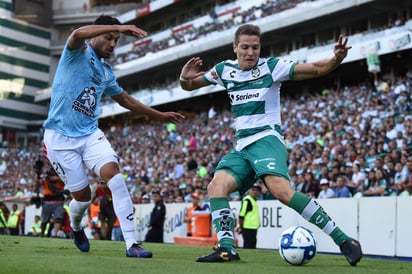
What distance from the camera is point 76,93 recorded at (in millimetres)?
7512

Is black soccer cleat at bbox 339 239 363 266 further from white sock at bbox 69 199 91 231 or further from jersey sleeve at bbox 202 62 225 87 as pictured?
white sock at bbox 69 199 91 231

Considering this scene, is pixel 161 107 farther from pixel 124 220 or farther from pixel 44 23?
pixel 124 220

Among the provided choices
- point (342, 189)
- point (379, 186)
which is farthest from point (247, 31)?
point (342, 189)

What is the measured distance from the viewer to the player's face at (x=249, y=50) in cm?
689

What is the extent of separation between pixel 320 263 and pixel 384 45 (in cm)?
2401

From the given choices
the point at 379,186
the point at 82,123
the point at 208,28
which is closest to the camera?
the point at 82,123

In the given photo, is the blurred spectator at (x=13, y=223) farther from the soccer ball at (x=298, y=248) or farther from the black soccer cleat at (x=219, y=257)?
the soccer ball at (x=298, y=248)

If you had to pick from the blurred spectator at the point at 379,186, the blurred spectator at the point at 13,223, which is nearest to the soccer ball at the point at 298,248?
the blurred spectator at the point at 379,186

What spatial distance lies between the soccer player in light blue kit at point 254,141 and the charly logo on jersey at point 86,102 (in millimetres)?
1524

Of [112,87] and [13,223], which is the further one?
[13,223]

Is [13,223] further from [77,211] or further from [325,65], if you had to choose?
[325,65]

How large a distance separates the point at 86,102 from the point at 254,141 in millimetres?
1972

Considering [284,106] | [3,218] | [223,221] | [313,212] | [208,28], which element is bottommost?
[3,218]

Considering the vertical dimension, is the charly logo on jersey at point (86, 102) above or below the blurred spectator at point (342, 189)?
above
